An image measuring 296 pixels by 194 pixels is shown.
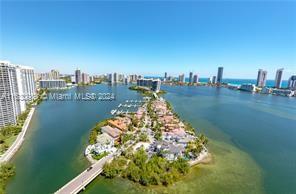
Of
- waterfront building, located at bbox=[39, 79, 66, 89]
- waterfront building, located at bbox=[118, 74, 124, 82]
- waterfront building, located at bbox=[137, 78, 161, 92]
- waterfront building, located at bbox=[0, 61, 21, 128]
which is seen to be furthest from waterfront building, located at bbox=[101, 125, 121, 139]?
waterfront building, located at bbox=[118, 74, 124, 82]

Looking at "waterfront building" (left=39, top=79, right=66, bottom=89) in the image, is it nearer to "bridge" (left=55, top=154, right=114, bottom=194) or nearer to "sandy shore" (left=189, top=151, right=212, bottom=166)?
"bridge" (left=55, top=154, right=114, bottom=194)

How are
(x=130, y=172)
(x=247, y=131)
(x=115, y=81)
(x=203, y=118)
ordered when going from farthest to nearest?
(x=115, y=81) → (x=203, y=118) → (x=247, y=131) → (x=130, y=172)

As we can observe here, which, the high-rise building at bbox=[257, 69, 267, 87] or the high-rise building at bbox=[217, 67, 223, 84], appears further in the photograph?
the high-rise building at bbox=[217, 67, 223, 84]

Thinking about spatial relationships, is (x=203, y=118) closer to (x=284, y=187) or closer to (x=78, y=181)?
(x=284, y=187)

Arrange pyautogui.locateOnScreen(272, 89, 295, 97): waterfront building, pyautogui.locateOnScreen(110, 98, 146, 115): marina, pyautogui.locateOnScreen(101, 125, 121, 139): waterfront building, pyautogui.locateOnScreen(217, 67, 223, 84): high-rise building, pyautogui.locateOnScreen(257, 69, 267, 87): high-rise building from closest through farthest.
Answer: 1. pyautogui.locateOnScreen(101, 125, 121, 139): waterfront building
2. pyautogui.locateOnScreen(110, 98, 146, 115): marina
3. pyautogui.locateOnScreen(272, 89, 295, 97): waterfront building
4. pyautogui.locateOnScreen(257, 69, 267, 87): high-rise building
5. pyautogui.locateOnScreen(217, 67, 223, 84): high-rise building

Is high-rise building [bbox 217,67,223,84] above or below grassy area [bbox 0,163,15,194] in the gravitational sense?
above

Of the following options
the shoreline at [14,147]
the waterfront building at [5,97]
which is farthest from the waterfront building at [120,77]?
the waterfront building at [5,97]

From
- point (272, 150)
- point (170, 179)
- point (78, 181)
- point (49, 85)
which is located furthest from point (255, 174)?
point (49, 85)

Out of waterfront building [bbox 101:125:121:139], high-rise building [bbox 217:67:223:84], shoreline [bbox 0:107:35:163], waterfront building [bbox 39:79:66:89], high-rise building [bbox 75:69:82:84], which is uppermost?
high-rise building [bbox 217:67:223:84]
